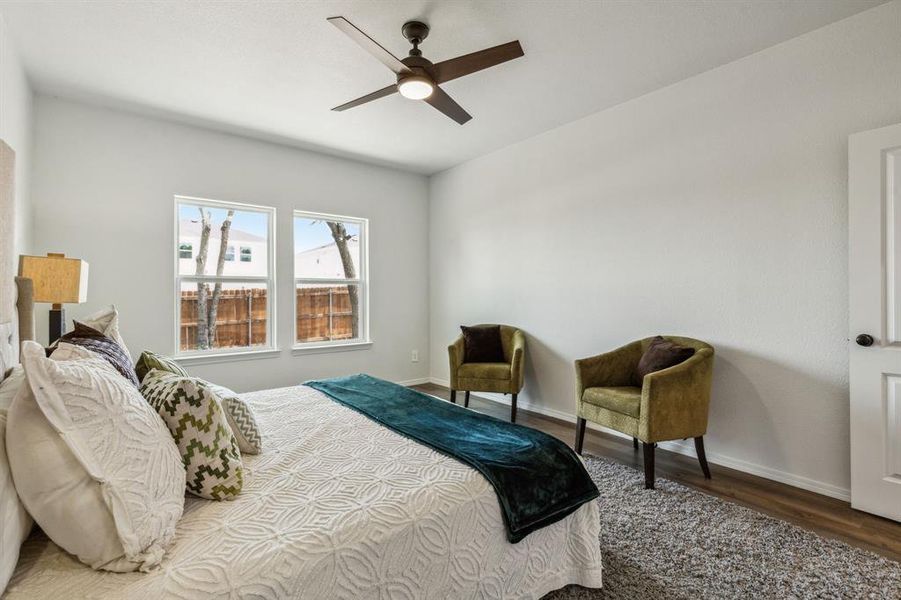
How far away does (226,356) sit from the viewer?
157 inches

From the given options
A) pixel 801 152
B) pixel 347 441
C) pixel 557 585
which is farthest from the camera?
pixel 801 152

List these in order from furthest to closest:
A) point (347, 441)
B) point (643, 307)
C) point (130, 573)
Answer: point (643, 307) → point (347, 441) → point (130, 573)

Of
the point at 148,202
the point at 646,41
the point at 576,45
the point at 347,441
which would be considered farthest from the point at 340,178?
the point at 347,441

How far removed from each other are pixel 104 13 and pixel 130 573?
273cm

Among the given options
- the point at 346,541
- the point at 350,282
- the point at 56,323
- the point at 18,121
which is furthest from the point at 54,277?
the point at 350,282

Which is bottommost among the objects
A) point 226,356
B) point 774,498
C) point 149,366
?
point 774,498

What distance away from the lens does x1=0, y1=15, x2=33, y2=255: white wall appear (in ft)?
7.63

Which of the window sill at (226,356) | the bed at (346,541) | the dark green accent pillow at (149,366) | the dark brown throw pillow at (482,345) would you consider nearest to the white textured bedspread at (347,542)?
the bed at (346,541)

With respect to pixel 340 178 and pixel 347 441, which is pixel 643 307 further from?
pixel 340 178

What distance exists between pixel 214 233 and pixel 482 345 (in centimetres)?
275

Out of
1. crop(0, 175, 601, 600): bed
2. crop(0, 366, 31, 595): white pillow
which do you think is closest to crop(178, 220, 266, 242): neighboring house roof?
crop(0, 175, 601, 600): bed

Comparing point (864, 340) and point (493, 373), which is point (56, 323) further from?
point (864, 340)

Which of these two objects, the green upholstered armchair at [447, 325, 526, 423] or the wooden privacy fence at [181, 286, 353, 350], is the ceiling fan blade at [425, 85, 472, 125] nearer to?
the green upholstered armchair at [447, 325, 526, 423]

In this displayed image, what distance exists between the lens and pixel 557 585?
5.16 ft
